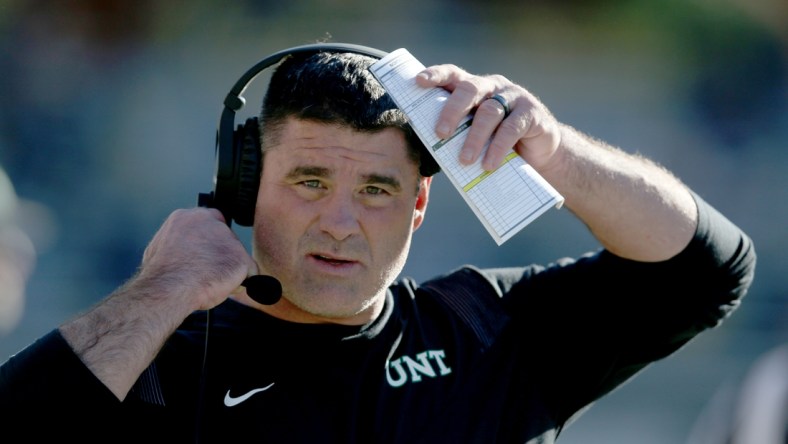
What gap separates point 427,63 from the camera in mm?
6277

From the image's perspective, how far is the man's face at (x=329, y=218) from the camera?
78.1 inches

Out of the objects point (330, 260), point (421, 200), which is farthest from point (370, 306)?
point (421, 200)

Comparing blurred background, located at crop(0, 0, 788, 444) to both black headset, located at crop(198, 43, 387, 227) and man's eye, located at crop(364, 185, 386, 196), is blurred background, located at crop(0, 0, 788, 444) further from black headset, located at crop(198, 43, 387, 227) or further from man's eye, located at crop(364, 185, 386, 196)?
black headset, located at crop(198, 43, 387, 227)

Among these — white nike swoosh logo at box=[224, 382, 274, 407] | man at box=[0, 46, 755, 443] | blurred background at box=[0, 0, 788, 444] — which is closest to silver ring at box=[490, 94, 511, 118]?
man at box=[0, 46, 755, 443]

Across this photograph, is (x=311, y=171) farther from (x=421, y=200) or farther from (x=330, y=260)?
(x=421, y=200)

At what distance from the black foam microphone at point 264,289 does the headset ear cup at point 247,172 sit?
198 mm

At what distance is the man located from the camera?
175 centimetres

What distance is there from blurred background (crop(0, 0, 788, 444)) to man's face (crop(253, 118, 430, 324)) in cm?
339

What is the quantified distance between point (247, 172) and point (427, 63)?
14.5ft

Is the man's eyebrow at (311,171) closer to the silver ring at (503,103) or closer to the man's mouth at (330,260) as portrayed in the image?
the man's mouth at (330,260)

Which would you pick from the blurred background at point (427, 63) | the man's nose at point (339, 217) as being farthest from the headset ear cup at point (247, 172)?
the blurred background at point (427, 63)

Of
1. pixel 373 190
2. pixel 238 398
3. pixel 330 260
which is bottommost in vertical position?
pixel 238 398

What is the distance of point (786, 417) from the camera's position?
82.2 inches

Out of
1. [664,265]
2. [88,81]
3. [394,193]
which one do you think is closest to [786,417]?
[664,265]
